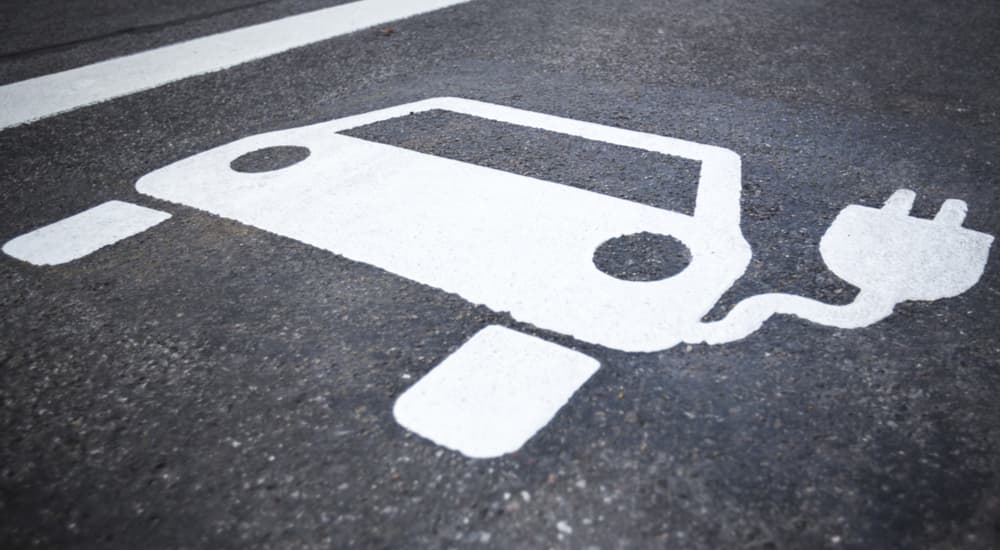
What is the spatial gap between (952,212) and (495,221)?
1.93 m

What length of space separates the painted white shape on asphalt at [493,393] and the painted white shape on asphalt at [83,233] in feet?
5.61

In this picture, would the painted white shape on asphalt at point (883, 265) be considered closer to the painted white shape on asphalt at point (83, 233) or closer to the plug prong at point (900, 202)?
the plug prong at point (900, 202)

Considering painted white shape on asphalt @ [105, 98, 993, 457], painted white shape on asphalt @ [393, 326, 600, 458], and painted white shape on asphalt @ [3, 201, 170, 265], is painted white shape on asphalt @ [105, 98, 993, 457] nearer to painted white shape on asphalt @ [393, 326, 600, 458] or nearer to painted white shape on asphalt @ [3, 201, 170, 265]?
painted white shape on asphalt @ [393, 326, 600, 458]

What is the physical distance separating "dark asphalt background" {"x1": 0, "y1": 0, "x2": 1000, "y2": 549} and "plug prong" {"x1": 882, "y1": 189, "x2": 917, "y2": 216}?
0.18 ft

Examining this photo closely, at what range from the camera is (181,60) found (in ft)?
17.0

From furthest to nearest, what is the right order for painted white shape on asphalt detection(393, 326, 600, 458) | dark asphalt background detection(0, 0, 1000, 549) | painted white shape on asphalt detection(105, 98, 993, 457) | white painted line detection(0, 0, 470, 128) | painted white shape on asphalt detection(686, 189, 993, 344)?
white painted line detection(0, 0, 470, 128) → painted white shape on asphalt detection(686, 189, 993, 344) → painted white shape on asphalt detection(105, 98, 993, 457) → painted white shape on asphalt detection(393, 326, 600, 458) → dark asphalt background detection(0, 0, 1000, 549)

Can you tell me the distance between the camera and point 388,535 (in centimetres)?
158

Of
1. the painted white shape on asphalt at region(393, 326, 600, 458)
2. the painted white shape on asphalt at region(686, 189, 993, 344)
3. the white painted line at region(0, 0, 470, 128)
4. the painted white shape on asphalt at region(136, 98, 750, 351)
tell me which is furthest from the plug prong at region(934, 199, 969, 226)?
the white painted line at region(0, 0, 470, 128)

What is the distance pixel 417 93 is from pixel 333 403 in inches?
112

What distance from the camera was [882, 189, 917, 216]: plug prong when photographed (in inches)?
113

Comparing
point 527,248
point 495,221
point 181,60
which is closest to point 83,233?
point 495,221

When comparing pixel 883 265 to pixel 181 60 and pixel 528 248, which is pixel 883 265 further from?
pixel 181 60

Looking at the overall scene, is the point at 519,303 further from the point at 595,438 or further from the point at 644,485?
the point at 644,485

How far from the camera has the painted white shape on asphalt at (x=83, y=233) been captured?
2.78 m
